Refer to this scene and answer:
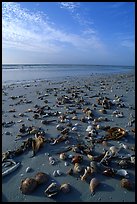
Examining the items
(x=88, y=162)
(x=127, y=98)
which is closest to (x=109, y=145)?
(x=88, y=162)

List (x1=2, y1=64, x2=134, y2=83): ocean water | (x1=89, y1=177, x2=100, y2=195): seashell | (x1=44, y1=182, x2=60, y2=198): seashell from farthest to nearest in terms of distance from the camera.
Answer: (x1=2, y1=64, x2=134, y2=83): ocean water → (x1=89, y1=177, x2=100, y2=195): seashell → (x1=44, y1=182, x2=60, y2=198): seashell

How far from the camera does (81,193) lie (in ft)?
9.90

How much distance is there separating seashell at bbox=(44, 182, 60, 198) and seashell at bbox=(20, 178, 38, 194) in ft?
0.56

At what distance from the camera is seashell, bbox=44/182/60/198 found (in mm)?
2936

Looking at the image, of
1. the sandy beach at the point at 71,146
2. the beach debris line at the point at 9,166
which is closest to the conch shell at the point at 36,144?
the sandy beach at the point at 71,146

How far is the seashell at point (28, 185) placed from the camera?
2.98 m

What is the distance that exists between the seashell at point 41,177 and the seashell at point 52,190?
142 mm

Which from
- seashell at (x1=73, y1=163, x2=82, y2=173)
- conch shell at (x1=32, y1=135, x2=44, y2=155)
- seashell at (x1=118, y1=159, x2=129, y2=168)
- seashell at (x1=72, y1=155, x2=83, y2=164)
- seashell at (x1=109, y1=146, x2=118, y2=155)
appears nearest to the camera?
seashell at (x1=73, y1=163, x2=82, y2=173)

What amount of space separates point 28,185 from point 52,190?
1.00ft

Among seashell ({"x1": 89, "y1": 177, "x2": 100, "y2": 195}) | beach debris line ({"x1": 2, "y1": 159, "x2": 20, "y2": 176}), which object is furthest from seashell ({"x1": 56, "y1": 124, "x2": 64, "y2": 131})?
seashell ({"x1": 89, "y1": 177, "x2": 100, "y2": 195})

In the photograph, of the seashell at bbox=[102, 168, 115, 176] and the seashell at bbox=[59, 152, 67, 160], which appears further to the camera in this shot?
the seashell at bbox=[59, 152, 67, 160]

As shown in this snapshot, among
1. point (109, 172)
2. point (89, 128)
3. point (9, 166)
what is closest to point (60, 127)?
point (89, 128)

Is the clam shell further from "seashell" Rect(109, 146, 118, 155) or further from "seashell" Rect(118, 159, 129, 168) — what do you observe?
"seashell" Rect(118, 159, 129, 168)

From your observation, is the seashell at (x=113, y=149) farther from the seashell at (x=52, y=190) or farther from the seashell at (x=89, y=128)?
the seashell at (x=52, y=190)
